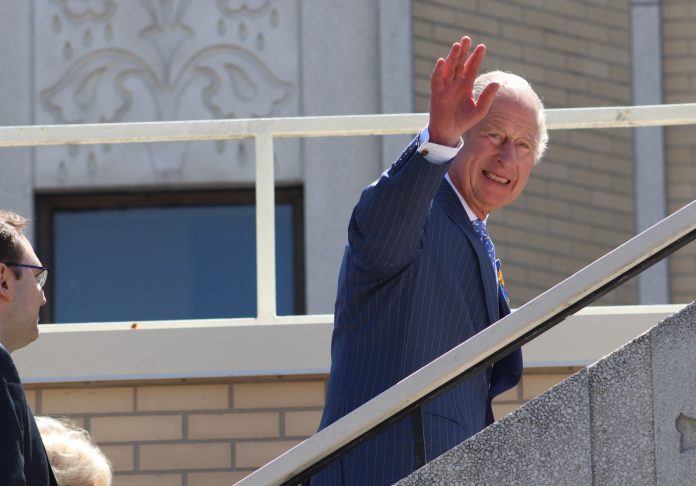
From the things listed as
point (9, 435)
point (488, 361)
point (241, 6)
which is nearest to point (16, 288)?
point (9, 435)

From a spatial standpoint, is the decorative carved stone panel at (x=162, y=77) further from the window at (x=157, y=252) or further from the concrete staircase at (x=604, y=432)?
the concrete staircase at (x=604, y=432)

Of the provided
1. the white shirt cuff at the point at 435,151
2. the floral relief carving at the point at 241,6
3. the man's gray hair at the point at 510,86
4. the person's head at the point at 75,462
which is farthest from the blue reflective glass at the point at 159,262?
the white shirt cuff at the point at 435,151

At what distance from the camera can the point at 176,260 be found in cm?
1030

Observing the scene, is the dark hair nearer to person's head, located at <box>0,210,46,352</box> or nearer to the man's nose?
person's head, located at <box>0,210,46,352</box>

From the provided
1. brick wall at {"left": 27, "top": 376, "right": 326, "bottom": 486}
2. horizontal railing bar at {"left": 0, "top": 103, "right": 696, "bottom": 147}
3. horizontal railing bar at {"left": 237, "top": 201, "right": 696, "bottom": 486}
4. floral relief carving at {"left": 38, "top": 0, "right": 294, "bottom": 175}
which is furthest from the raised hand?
floral relief carving at {"left": 38, "top": 0, "right": 294, "bottom": 175}

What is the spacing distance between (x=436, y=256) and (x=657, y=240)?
54cm

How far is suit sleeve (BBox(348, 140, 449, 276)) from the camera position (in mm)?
3758

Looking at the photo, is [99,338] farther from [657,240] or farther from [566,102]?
[566,102]

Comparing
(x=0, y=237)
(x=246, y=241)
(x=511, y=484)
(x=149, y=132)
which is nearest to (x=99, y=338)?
(x=149, y=132)

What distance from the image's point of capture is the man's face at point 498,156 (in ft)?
14.0

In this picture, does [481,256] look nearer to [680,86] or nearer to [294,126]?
[294,126]

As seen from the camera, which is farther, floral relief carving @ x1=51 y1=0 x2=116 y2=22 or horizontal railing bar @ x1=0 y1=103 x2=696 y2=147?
floral relief carving @ x1=51 y1=0 x2=116 y2=22

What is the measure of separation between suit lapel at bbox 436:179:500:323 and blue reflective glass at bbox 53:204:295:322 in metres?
5.95

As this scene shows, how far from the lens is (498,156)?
4.31 m
